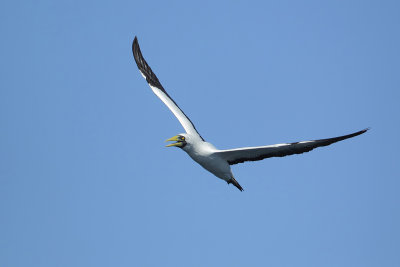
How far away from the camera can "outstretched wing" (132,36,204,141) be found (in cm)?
1895

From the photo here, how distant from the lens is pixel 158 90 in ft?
68.8

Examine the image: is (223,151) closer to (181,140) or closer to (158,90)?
(181,140)

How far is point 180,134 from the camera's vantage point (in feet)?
55.5

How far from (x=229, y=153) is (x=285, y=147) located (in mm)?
2078

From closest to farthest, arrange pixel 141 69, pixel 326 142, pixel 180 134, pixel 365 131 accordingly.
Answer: pixel 365 131 → pixel 326 142 → pixel 180 134 → pixel 141 69

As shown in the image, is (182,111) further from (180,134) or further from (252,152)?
(252,152)

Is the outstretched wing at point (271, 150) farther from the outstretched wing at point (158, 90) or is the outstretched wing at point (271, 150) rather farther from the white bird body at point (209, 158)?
the outstretched wing at point (158, 90)

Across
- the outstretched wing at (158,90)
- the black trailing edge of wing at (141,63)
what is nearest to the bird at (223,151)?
the outstretched wing at (158,90)

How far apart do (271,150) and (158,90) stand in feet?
24.5

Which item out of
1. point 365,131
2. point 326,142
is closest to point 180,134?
point 326,142

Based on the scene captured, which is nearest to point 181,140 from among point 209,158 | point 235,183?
point 209,158

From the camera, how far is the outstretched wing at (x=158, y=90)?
1895 centimetres

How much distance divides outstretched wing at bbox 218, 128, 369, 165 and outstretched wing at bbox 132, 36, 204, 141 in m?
2.47

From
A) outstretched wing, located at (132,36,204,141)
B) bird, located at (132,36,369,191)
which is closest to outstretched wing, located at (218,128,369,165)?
bird, located at (132,36,369,191)
